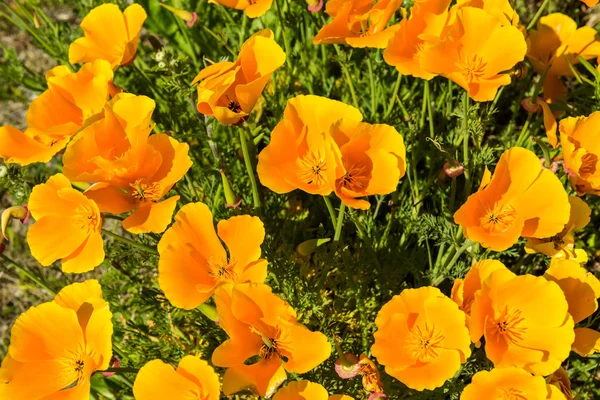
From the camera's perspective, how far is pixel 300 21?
256cm

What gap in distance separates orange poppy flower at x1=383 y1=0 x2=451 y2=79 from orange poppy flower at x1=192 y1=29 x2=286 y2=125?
1.27 feet

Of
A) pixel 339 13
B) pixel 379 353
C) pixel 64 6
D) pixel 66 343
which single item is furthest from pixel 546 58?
pixel 64 6

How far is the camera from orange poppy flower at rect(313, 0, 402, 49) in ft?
5.94

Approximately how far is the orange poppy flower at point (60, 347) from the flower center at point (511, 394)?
1055mm

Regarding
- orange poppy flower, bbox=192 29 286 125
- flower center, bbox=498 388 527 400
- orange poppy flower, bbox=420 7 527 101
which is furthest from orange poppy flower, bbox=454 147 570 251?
orange poppy flower, bbox=192 29 286 125

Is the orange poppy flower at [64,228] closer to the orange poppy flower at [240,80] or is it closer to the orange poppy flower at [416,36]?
the orange poppy flower at [240,80]

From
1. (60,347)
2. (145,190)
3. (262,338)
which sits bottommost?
(60,347)

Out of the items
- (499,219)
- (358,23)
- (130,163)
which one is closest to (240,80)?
(130,163)

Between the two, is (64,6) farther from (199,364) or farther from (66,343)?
(199,364)

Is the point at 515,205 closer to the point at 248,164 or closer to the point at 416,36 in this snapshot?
the point at 416,36

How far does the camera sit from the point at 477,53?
72.3 inches

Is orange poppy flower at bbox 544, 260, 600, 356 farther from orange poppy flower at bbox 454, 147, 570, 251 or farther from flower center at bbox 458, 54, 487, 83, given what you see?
flower center at bbox 458, 54, 487, 83

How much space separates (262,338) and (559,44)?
172 cm

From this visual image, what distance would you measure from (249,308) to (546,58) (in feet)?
5.45
